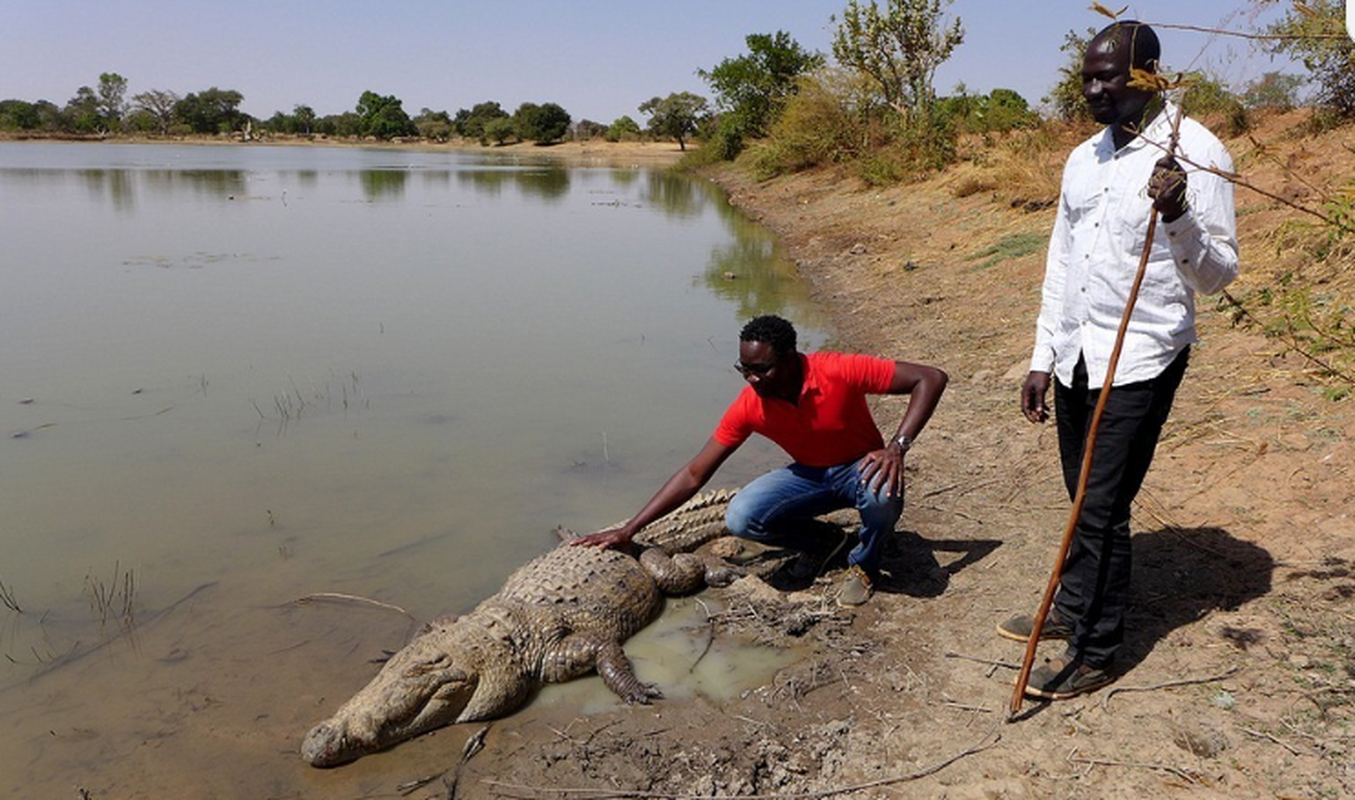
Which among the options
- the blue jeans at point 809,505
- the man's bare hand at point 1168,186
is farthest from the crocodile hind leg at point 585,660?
the man's bare hand at point 1168,186

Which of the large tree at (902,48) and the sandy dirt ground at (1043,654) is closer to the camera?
the sandy dirt ground at (1043,654)

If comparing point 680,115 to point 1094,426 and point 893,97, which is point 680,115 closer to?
point 893,97

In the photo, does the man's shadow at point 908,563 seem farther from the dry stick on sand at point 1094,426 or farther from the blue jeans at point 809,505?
the dry stick on sand at point 1094,426

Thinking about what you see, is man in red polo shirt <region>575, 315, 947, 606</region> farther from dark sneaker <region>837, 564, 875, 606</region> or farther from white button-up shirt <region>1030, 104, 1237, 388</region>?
white button-up shirt <region>1030, 104, 1237, 388</region>

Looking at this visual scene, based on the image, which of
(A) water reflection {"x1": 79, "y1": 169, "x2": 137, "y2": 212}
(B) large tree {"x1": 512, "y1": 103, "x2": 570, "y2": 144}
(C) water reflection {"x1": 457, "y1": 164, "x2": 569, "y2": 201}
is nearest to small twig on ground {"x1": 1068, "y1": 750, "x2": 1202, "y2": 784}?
(A) water reflection {"x1": 79, "y1": 169, "x2": 137, "y2": 212}

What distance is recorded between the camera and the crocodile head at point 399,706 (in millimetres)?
3514

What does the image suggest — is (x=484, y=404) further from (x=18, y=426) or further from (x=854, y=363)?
(x=854, y=363)

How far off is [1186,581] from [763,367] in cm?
206

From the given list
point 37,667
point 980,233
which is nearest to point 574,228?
point 980,233

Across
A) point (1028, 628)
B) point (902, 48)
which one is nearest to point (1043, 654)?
point (1028, 628)

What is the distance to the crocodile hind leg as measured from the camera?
403 centimetres

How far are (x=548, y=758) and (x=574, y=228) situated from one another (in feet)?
60.1

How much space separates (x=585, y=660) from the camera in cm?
414

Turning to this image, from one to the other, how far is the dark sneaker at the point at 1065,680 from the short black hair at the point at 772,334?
162 cm
